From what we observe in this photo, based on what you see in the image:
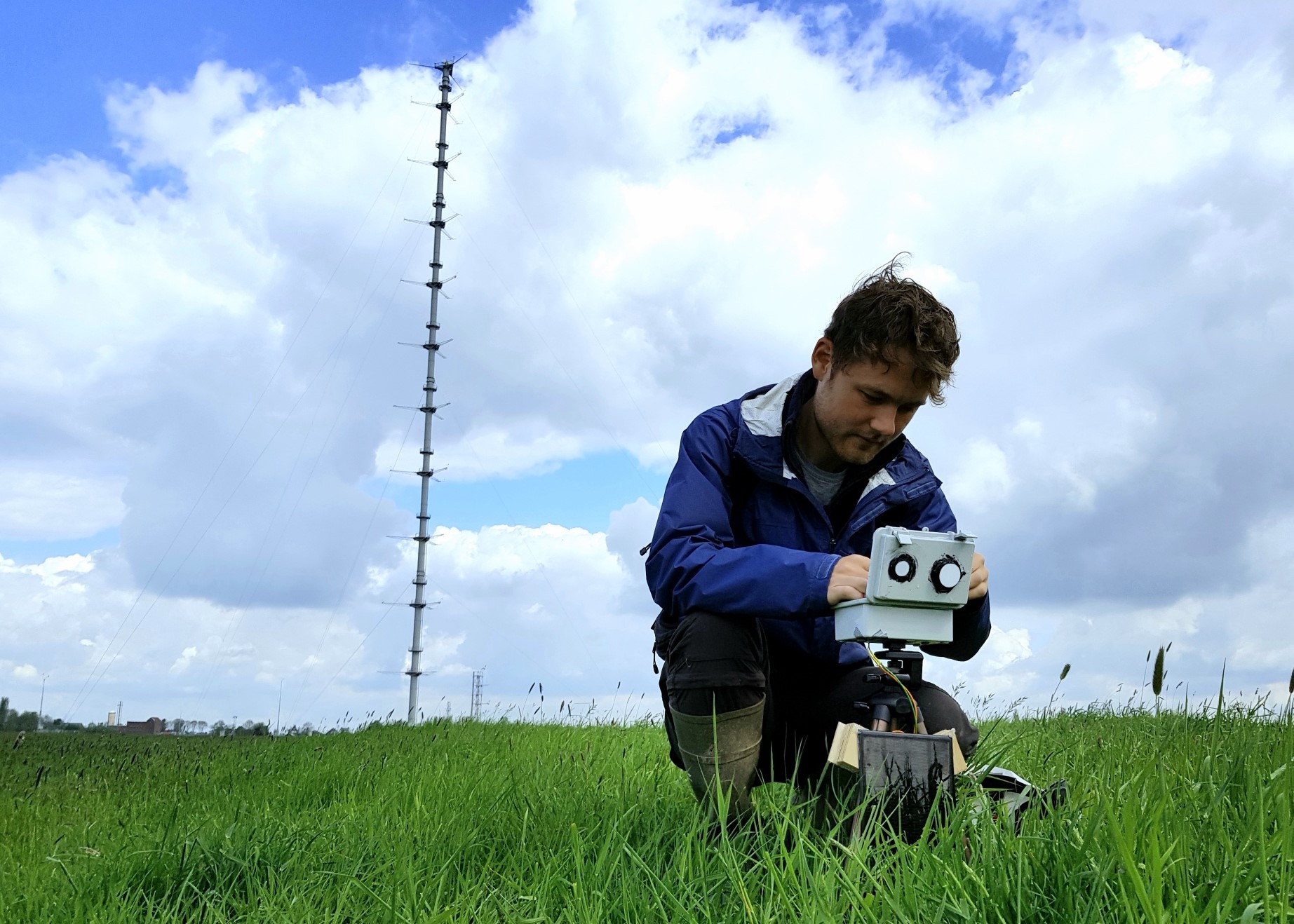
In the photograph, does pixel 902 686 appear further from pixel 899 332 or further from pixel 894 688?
pixel 899 332

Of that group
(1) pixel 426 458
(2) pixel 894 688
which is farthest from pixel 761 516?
(1) pixel 426 458

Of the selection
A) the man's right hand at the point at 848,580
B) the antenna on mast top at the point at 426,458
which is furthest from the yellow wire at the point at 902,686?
the antenna on mast top at the point at 426,458

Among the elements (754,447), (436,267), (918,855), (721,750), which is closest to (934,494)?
(754,447)

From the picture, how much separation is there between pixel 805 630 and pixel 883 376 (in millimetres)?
847

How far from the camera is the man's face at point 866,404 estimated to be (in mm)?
3174

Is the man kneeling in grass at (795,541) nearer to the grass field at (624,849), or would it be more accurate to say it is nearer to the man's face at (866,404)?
the man's face at (866,404)

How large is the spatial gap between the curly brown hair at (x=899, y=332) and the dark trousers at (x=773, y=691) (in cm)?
91

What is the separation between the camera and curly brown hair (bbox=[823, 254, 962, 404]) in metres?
3.17

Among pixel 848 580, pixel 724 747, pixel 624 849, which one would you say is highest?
pixel 848 580

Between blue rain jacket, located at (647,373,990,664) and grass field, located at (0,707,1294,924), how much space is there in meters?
0.50

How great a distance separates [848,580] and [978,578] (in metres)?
0.47

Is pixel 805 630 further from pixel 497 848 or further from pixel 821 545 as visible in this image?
pixel 497 848

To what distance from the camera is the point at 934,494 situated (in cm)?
361

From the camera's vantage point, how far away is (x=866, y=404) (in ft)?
10.5
